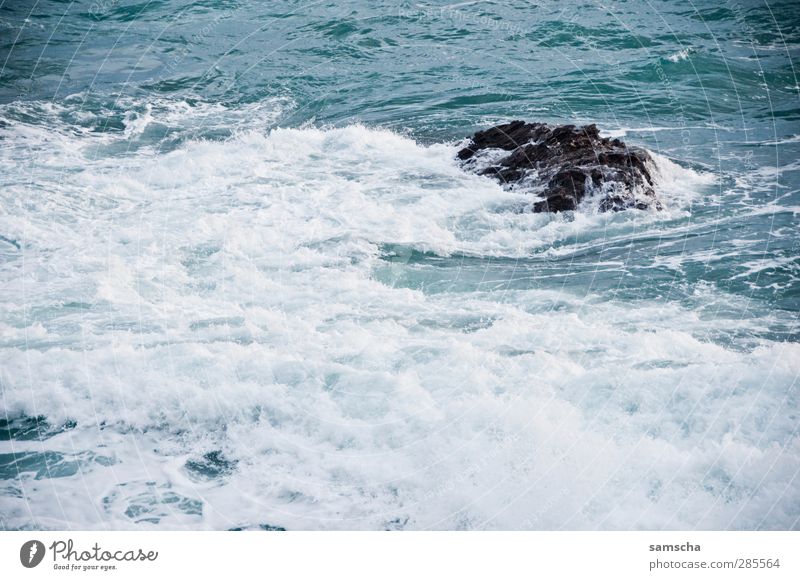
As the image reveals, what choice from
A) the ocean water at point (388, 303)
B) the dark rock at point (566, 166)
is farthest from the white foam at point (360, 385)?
the dark rock at point (566, 166)

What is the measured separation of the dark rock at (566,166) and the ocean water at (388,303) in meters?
0.43

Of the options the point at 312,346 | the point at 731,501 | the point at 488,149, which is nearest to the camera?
the point at 731,501

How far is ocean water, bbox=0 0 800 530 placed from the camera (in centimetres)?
579

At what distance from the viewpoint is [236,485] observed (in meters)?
5.88

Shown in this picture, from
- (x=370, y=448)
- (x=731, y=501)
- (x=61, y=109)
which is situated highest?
(x=61, y=109)

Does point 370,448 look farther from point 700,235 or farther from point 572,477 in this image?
point 700,235

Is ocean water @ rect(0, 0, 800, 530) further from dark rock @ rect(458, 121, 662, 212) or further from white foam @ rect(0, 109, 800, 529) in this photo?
dark rock @ rect(458, 121, 662, 212)

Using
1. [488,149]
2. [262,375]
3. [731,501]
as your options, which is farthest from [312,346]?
[488,149]

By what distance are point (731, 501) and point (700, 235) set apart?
5359 mm

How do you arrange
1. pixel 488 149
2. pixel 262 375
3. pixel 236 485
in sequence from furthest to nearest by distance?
pixel 488 149, pixel 262 375, pixel 236 485

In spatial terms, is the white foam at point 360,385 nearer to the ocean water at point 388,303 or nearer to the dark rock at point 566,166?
the ocean water at point 388,303

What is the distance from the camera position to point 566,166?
11.4 metres

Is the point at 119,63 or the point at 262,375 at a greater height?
the point at 119,63

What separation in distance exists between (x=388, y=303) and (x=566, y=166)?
14.6 ft
